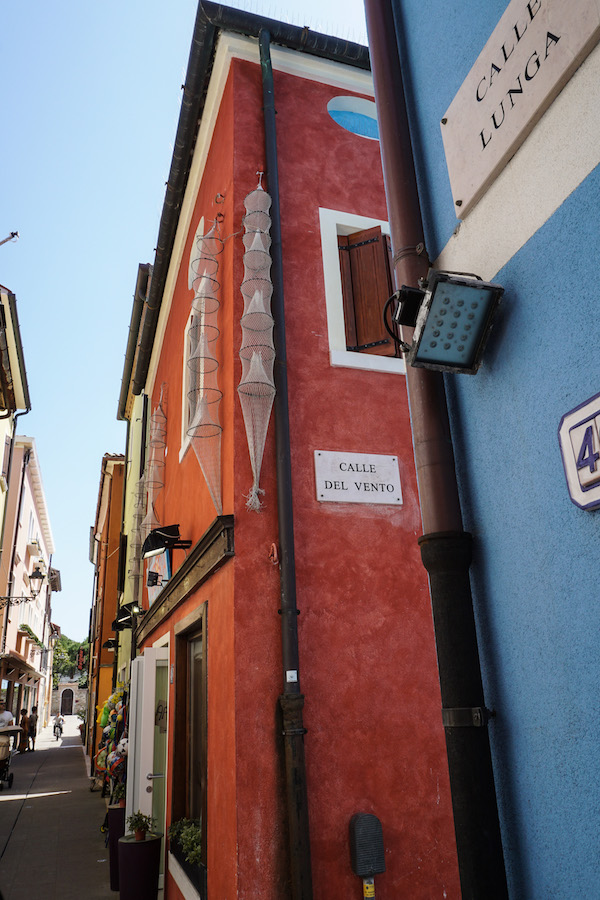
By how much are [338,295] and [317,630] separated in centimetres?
298

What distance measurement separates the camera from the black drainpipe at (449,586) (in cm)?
215

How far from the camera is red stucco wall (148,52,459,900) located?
442 cm

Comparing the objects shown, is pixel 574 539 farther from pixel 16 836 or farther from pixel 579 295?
pixel 16 836

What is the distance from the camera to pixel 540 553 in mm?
2064

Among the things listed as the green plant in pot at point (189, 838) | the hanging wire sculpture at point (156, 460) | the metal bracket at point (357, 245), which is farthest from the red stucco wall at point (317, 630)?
the hanging wire sculpture at point (156, 460)

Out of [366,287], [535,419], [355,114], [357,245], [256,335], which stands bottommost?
[535,419]

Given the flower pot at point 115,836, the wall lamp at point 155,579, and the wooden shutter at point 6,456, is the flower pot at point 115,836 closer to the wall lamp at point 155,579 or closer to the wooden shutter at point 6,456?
the wall lamp at point 155,579

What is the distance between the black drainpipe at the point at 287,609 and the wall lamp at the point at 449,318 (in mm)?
2609

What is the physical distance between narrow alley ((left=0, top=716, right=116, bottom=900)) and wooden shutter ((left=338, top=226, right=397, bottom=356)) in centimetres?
643

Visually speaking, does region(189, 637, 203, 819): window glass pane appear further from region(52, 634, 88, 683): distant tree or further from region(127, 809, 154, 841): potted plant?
region(52, 634, 88, 683): distant tree

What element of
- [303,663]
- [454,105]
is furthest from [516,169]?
[303,663]

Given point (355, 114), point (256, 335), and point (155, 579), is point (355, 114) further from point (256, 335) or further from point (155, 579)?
point (155, 579)

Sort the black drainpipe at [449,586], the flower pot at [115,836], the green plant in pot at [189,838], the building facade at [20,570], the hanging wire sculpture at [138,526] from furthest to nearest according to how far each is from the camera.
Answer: the building facade at [20,570]
the hanging wire sculpture at [138,526]
the flower pot at [115,836]
the green plant in pot at [189,838]
the black drainpipe at [449,586]

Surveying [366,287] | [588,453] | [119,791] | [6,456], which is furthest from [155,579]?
[6,456]
